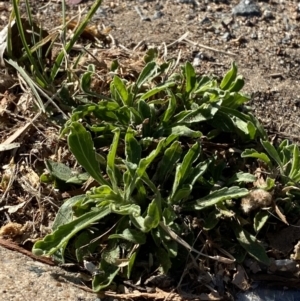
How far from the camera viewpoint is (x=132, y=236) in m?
2.52

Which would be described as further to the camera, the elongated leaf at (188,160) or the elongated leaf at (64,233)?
the elongated leaf at (188,160)

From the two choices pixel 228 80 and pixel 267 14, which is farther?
pixel 267 14

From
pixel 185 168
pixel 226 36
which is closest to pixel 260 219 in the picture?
pixel 185 168

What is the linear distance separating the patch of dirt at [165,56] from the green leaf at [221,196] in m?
0.57

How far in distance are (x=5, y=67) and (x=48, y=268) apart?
3.33ft

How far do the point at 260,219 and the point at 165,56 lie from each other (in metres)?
1.08

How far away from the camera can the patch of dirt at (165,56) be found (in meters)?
2.83

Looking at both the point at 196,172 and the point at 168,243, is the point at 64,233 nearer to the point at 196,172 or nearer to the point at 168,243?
the point at 168,243

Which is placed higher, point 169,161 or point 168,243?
point 169,161

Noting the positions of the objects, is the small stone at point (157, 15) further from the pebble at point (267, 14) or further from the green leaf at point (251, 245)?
the green leaf at point (251, 245)

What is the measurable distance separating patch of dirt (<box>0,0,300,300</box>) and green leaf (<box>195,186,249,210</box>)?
570mm

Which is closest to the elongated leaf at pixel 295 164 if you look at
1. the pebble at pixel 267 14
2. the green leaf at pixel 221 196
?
the green leaf at pixel 221 196

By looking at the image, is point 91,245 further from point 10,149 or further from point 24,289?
point 10,149

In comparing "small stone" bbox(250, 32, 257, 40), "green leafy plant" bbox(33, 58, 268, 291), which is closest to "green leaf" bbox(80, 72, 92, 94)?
"green leafy plant" bbox(33, 58, 268, 291)
